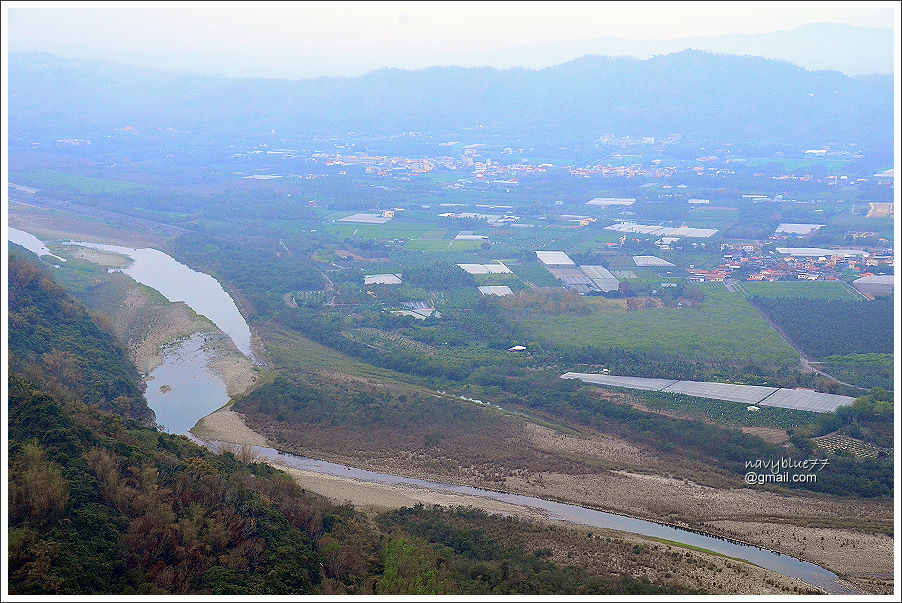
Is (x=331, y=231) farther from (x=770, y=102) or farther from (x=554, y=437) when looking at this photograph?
(x=770, y=102)

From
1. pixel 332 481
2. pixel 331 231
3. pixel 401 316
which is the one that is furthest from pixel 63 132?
pixel 332 481

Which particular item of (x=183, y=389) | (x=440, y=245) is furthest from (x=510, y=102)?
(x=183, y=389)

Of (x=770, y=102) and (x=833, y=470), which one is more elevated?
(x=770, y=102)

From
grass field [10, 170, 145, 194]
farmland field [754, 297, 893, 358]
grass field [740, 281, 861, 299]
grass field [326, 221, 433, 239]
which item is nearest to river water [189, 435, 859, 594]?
farmland field [754, 297, 893, 358]

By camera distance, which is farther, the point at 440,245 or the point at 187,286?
the point at 440,245

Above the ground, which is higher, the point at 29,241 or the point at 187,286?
the point at 29,241

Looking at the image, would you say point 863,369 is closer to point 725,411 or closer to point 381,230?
point 725,411
